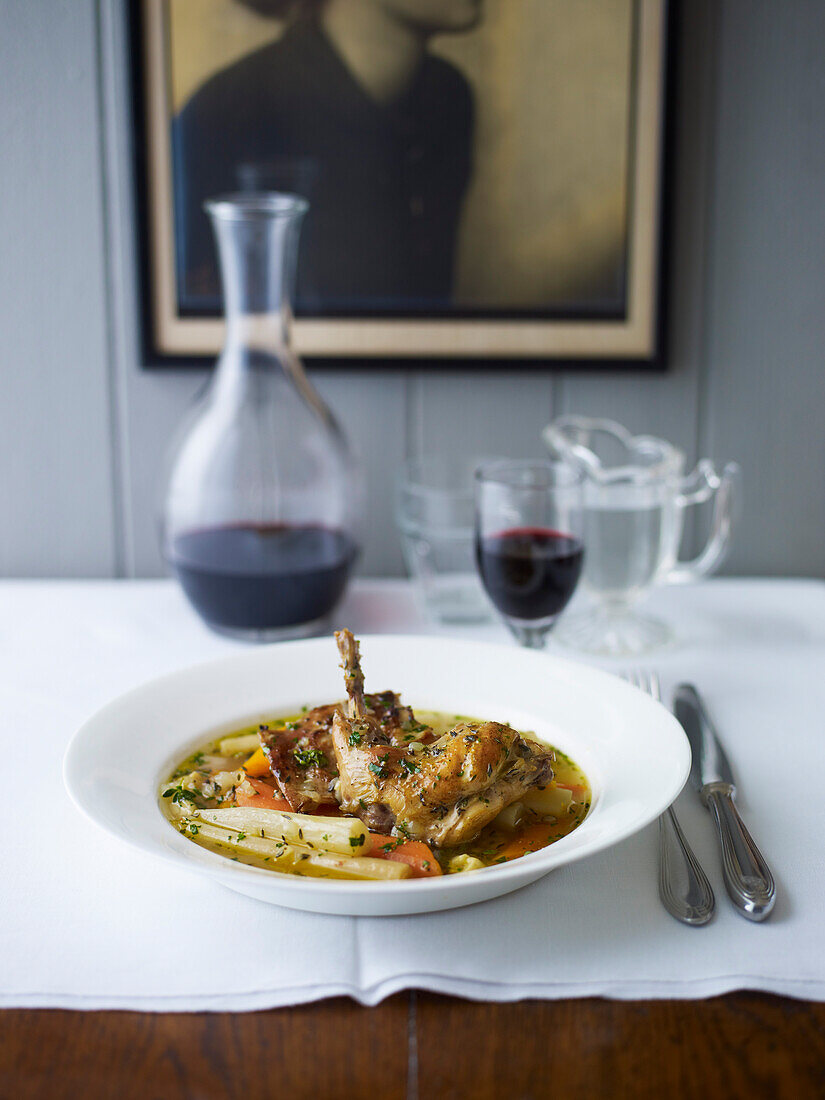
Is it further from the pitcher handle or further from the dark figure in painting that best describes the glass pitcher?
the dark figure in painting

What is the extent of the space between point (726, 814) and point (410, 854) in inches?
13.1

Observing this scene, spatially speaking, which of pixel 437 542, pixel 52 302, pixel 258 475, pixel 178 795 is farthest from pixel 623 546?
pixel 52 302

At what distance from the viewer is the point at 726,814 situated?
1015 mm

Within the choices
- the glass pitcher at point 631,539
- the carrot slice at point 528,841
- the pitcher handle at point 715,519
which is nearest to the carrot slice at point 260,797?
the carrot slice at point 528,841

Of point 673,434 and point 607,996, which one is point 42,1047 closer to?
point 607,996

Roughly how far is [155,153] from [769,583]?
4.76ft

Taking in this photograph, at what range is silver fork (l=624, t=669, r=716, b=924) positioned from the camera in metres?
0.87

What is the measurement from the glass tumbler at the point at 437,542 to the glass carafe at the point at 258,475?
4.6 inches

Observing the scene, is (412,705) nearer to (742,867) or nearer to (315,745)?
(315,745)

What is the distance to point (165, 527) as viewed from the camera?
5.40ft

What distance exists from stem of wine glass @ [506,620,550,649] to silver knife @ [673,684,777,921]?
0.24 m

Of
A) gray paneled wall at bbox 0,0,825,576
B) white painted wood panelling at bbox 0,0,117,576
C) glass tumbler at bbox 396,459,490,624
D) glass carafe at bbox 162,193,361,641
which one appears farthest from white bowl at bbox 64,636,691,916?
white painted wood panelling at bbox 0,0,117,576

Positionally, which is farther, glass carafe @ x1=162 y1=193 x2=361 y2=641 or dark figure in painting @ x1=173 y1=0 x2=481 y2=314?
dark figure in painting @ x1=173 y1=0 x2=481 y2=314

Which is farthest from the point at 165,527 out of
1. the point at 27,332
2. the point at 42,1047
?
the point at 42,1047
